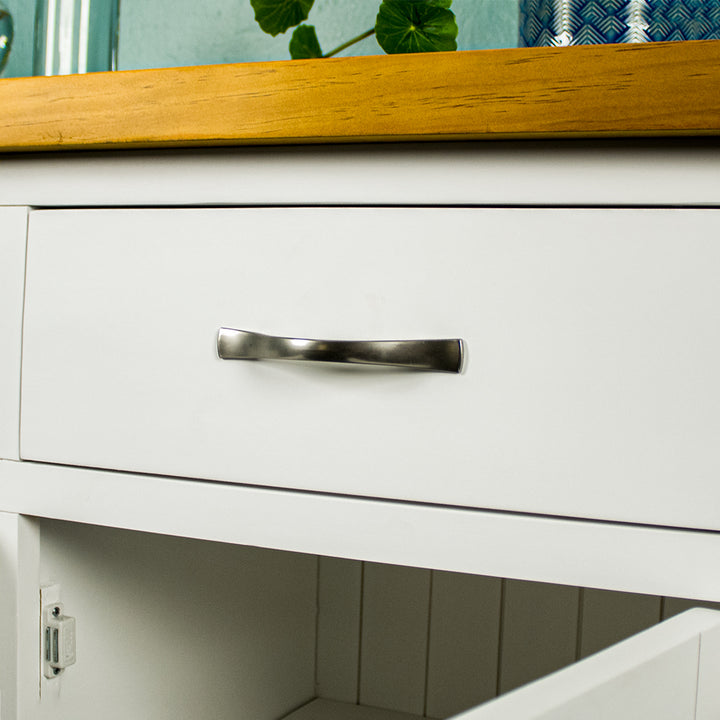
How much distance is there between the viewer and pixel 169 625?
0.61 m

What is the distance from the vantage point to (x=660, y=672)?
0.29 meters

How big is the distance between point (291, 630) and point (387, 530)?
1.70ft

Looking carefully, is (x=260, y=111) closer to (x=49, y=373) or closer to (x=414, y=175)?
(x=414, y=175)

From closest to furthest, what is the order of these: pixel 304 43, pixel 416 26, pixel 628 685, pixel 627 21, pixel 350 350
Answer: pixel 628 685
pixel 350 350
pixel 627 21
pixel 416 26
pixel 304 43

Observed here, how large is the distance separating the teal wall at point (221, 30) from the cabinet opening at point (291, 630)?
65cm

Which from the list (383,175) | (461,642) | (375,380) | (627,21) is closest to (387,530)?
(375,380)

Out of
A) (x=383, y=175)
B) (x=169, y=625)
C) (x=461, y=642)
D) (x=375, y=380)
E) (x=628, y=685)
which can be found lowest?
(x=461, y=642)

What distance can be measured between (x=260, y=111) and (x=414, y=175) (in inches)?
3.7

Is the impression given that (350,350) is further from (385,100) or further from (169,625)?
(169,625)

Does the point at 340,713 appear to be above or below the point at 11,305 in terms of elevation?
below

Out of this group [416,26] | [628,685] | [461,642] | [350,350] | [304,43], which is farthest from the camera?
[461,642]

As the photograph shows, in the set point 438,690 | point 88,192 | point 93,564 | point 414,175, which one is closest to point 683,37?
point 414,175

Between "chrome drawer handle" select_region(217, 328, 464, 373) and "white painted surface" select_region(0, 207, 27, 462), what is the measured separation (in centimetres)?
15

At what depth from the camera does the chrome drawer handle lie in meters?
0.39
